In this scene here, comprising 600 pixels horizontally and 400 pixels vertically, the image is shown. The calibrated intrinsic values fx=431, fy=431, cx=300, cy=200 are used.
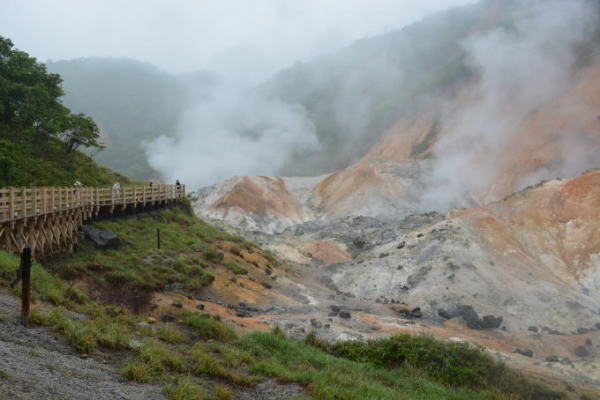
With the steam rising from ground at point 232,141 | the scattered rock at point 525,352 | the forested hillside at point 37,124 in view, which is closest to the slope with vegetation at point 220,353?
the scattered rock at point 525,352

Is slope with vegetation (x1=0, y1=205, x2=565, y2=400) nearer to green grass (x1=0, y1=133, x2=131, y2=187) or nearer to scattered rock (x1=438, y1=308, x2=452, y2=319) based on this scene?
green grass (x1=0, y1=133, x2=131, y2=187)

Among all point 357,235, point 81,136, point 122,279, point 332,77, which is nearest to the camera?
point 122,279

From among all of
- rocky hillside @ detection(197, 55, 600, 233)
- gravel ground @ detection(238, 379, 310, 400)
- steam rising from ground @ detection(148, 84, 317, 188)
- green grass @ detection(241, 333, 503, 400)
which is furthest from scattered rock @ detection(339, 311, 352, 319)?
steam rising from ground @ detection(148, 84, 317, 188)

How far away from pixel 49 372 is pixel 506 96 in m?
66.8

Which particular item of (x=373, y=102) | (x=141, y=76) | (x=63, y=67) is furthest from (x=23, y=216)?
(x=63, y=67)

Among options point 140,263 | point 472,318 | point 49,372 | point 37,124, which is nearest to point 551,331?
point 472,318

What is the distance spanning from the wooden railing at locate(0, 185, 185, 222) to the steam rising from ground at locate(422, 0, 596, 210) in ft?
123

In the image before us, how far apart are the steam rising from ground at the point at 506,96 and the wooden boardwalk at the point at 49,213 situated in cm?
4219

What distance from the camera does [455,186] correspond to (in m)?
55.6

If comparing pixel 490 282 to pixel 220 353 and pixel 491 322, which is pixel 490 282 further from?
pixel 220 353

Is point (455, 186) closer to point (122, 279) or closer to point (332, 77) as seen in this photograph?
point (122, 279)

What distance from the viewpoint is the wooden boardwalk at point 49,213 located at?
1205cm

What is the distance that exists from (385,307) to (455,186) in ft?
121

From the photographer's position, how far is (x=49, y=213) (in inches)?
561
